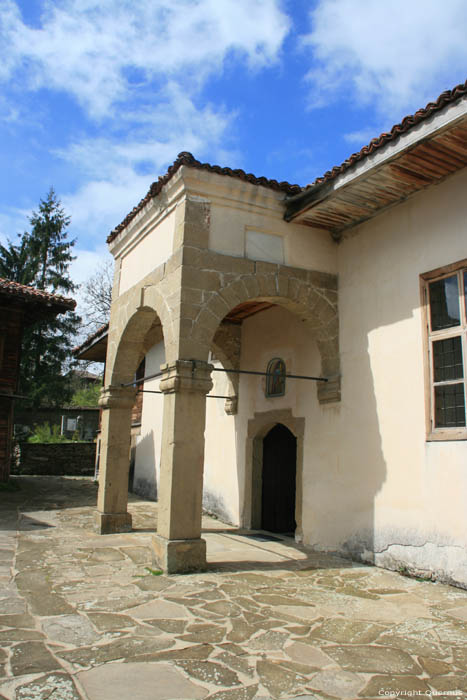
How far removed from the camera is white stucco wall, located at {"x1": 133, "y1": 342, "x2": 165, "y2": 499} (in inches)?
517

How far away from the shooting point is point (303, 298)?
23.2 ft

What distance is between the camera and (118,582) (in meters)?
5.32

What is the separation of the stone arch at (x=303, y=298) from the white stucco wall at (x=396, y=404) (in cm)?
Answer: 14

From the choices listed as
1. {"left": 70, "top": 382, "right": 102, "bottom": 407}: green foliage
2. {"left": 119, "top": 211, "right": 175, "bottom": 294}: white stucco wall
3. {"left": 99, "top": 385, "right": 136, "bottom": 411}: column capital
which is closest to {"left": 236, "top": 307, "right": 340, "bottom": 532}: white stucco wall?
{"left": 99, "top": 385, "right": 136, "bottom": 411}: column capital

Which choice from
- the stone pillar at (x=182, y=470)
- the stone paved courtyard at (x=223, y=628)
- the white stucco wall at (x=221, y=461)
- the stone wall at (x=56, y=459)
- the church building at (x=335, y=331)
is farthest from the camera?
the stone wall at (x=56, y=459)

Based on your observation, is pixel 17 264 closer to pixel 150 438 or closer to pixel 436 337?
pixel 150 438

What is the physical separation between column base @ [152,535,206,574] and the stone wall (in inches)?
559

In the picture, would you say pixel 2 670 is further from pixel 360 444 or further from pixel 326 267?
pixel 326 267

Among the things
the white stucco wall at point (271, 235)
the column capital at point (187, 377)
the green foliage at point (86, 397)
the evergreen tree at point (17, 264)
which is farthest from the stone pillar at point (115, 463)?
the green foliage at point (86, 397)

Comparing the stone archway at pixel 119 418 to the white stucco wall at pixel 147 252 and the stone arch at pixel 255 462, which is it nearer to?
the white stucco wall at pixel 147 252

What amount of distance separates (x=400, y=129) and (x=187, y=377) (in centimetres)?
330

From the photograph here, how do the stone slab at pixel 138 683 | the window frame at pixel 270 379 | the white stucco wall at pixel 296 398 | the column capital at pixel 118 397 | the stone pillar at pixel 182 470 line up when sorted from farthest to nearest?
the window frame at pixel 270 379 < the column capital at pixel 118 397 < the white stucco wall at pixel 296 398 < the stone pillar at pixel 182 470 < the stone slab at pixel 138 683

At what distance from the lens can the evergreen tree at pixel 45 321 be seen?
22.3m

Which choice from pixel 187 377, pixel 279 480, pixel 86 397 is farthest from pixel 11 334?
pixel 86 397
